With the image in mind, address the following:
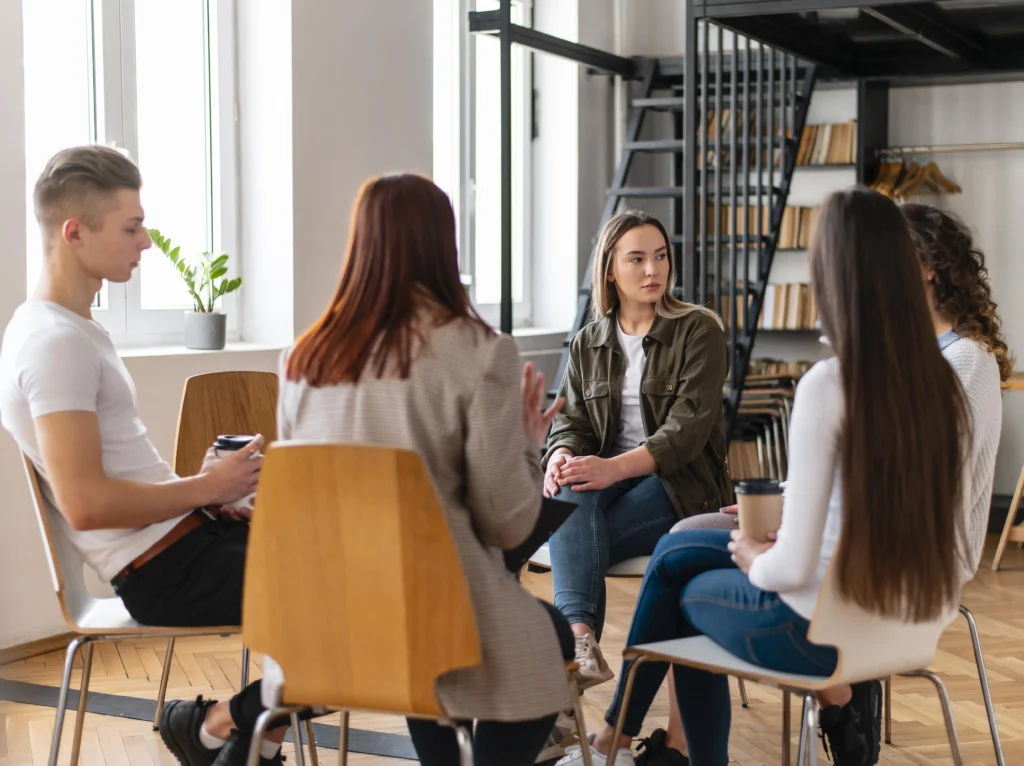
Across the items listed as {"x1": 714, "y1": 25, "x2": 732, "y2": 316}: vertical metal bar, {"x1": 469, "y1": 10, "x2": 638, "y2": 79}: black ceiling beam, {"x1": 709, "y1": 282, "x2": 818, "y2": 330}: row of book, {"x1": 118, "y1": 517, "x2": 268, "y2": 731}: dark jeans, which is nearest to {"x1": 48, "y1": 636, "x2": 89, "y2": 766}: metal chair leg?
{"x1": 118, "y1": 517, "x2": 268, "y2": 731}: dark jeans

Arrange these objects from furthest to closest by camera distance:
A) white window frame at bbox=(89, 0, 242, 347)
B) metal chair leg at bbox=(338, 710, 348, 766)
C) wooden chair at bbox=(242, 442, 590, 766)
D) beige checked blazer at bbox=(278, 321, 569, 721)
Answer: white window frame at bbox=(89, 0, 242, 347) < metal chair leg at bbox=(338, 710, 348, 766) < beige checked blazer at bbox=(278, 321, 569, 721) < wooden chair at bbox=(242, 442, 590, 766)

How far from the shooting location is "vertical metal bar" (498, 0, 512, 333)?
15.0 ft

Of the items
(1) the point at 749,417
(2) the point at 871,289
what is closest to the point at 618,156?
(1) the point at 749,417

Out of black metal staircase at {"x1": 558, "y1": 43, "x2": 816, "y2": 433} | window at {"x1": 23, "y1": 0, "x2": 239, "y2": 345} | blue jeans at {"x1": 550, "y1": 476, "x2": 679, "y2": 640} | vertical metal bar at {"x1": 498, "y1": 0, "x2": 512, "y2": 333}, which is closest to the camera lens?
blue jeans at {"x1": 550, "y1": 476, "x2": 679, "y2": 640}

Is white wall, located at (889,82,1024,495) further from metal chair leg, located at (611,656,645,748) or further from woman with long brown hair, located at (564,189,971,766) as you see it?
woman with long brown hair, located at (564,189,971,766)

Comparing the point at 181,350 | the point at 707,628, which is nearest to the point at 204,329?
the point at 181,350

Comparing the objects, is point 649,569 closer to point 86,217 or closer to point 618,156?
point 86,217

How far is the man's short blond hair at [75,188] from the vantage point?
2162mm

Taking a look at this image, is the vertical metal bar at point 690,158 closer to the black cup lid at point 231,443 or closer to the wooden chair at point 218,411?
the wooden chair at point 218,411

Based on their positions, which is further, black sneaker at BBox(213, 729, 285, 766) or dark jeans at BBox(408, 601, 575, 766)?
black sneaker at BBox(213, 729, 285, 766)

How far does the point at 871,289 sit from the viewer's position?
1.83 metres

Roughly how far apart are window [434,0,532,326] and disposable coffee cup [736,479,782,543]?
4010 mm

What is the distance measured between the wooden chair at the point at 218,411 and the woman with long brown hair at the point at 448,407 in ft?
2.96

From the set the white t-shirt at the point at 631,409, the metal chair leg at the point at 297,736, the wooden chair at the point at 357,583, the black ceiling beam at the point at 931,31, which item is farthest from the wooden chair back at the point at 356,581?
the black ceiling beam at the point at 931,31
